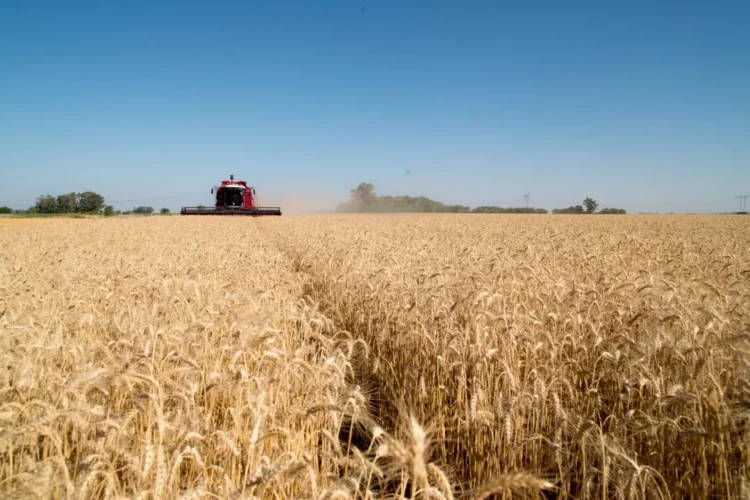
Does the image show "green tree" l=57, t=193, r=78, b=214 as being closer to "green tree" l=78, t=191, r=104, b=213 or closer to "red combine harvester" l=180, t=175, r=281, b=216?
"green tree" l=78, t=191, r=104, b=213

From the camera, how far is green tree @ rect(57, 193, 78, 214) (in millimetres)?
94438

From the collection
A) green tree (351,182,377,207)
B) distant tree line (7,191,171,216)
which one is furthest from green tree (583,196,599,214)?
distant tree line (7,191,171,216)

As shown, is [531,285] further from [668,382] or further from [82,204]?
[82,204]

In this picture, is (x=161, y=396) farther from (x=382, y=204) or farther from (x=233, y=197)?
(x=382, y=204)

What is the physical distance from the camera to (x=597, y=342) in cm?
313

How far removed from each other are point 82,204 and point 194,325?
4785 inches

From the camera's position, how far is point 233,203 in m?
36.0

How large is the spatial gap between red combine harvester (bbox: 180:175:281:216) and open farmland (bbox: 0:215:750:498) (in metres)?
29.8

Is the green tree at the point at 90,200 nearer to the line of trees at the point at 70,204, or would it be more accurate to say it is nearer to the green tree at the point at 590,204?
the line of trees at the point at 70,204

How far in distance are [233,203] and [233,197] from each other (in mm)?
558

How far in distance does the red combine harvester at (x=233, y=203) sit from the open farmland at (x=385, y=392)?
29789 millimetres

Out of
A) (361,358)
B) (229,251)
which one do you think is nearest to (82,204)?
(229,251)

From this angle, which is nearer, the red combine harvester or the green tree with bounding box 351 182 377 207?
the red combine harvester

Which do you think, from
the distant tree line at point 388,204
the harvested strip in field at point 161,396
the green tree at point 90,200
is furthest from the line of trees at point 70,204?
the harvested strip in field at point 161,396
